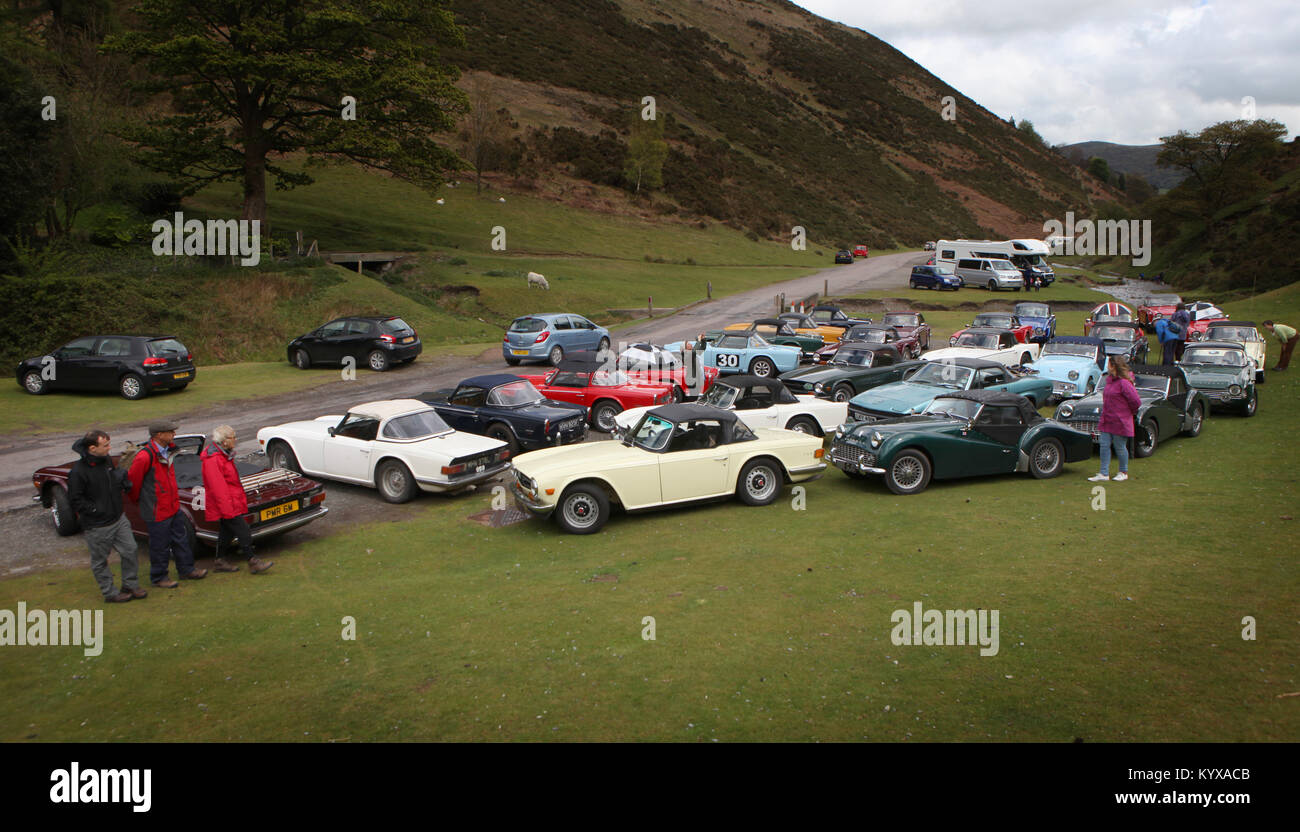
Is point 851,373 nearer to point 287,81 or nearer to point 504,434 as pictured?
point 504,434

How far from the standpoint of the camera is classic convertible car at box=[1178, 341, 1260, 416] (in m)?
17.2

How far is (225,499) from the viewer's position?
9.36 m

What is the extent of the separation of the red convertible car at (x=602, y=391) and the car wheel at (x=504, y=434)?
2.78 metres

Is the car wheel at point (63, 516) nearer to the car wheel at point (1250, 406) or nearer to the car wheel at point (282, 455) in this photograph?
the car wheel at point (282, 455)

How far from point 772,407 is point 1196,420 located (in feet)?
28.0

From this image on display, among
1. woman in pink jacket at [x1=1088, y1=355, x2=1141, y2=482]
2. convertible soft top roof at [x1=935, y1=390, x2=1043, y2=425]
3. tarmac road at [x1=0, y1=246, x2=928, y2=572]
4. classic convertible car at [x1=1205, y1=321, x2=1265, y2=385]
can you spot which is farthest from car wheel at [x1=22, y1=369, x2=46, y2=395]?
classic convertible car at [x1=1205, y1=321, x2=1265, y2=385]

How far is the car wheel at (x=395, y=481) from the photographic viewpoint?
12641 millimetres

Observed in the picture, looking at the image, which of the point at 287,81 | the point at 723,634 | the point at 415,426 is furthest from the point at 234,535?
the point at 287,81

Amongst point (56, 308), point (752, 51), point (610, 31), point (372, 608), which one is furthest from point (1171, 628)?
point (752, 51)

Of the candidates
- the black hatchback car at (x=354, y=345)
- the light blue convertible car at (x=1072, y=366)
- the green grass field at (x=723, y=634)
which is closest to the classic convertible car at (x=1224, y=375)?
the light blue convertible car at (x=1072, y=366)

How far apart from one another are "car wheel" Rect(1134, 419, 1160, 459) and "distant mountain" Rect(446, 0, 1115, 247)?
53.3 meters

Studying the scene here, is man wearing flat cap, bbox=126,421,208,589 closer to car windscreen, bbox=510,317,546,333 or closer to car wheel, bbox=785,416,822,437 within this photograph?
car wheel, bbox=785,416,822,437

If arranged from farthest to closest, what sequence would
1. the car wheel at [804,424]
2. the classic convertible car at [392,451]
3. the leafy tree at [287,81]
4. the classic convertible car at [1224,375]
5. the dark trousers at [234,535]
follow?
1. the leafy tree at [287,81]
2. the classic convertible car at [1224,375]
3. the car wheel at [804,424]
4. the classic convertible car at [392,451]
5. the dark trousers at [234,535]

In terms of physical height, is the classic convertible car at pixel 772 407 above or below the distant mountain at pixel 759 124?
below
